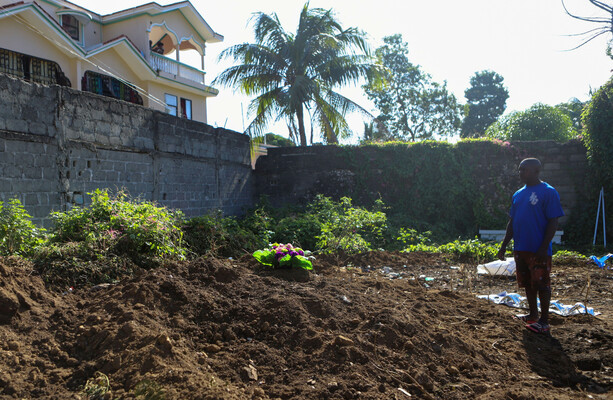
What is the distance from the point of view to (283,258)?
4.78 m

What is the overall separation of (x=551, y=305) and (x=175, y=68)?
1691cm

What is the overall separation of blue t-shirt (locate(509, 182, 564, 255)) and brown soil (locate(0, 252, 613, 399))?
80cm

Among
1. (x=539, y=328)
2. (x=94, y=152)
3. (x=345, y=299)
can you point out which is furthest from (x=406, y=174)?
(x=345, y=299)

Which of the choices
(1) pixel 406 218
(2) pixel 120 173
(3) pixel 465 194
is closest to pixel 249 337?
(2) pixel 120 173

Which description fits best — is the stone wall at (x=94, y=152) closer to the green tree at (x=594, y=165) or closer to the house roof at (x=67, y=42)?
the house roof at (x=67, y=42)

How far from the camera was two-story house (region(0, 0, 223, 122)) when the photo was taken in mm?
13234

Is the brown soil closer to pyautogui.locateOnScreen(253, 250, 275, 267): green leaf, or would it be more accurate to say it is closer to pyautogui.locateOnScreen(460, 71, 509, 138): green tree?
pyautogui.locateOnScreen(253, 250, 275, 267): green leaf

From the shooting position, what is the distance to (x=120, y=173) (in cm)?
795

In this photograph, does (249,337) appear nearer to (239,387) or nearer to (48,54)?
(239,387)

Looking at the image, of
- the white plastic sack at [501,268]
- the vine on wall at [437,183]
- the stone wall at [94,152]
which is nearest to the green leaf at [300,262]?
the white plastic sack at [501,268]

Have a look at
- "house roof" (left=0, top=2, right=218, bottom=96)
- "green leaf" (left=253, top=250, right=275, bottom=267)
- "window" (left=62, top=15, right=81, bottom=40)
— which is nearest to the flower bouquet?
"green leaf" (left=253, top=250, right=275, bottom=267)

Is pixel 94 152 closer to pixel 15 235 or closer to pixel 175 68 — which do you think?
pixel 15 235

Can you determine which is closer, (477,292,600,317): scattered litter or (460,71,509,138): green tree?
(477,292,600,317): scattered litter

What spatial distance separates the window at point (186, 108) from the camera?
19094mm
